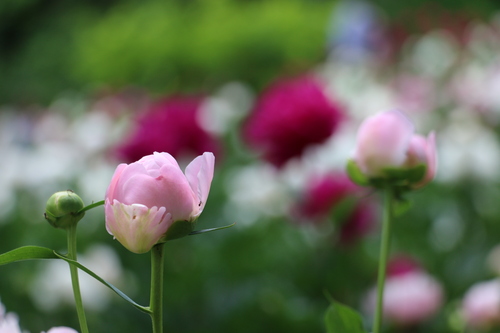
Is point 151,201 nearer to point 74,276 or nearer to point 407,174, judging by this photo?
point 74,276

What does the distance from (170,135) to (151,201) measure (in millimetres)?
588

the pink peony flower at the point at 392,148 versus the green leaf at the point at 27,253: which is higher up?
the pink peony flower at the point at 392,148

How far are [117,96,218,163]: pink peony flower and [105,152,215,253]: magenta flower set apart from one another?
21.6 inches

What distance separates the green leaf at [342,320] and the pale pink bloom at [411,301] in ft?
1.36

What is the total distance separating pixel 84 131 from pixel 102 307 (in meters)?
0.57

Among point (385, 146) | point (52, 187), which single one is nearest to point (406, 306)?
point (385, 146)

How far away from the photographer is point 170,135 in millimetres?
829

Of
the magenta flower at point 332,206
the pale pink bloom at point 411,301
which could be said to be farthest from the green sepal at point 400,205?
the magenta flower at point 332,206

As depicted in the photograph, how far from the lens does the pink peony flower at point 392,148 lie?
0.34m

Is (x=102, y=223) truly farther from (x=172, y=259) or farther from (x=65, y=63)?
(x=65, y=63)

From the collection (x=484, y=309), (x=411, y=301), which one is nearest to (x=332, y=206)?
(x=411, y=301)

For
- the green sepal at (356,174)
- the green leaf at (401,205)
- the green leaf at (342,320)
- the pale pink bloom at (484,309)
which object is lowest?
the green leaf at (342,320)

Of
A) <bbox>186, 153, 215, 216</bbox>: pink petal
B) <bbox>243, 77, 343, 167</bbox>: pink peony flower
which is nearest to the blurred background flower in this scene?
<bbox>243, 77, 343, 167</bbox>: pink peony flower

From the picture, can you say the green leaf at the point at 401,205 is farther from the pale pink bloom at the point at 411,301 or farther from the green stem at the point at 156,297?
the pale pink bloom at the point at 411,301
